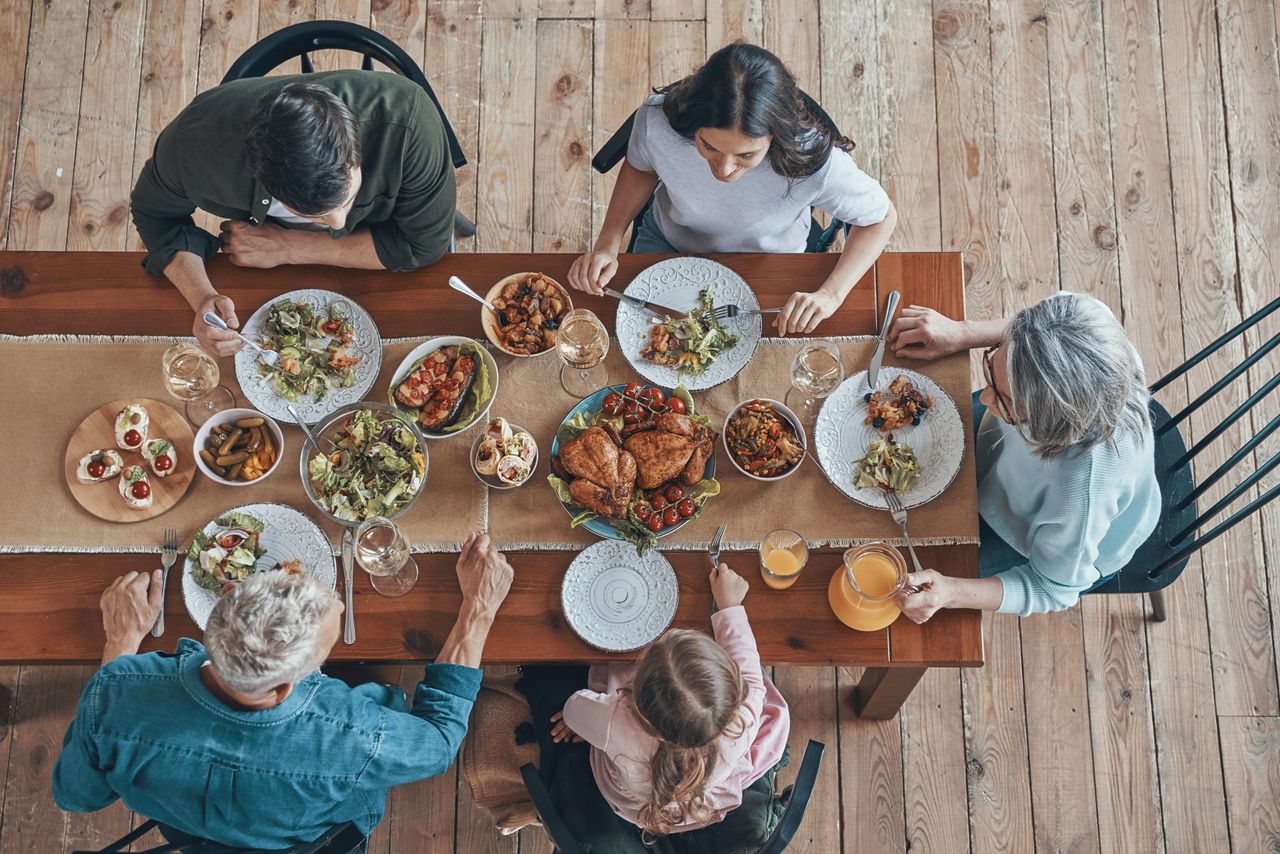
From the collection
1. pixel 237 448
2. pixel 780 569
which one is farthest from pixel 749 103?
pixel 237 448

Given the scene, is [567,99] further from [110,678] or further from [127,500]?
[110,678]

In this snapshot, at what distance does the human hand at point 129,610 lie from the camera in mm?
1822

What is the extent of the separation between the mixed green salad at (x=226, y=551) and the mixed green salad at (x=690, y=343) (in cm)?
90

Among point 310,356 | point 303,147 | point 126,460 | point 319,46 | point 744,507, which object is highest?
point 319,46

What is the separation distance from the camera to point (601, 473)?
73.0 inches

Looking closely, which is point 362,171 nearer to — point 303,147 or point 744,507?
point 303,147

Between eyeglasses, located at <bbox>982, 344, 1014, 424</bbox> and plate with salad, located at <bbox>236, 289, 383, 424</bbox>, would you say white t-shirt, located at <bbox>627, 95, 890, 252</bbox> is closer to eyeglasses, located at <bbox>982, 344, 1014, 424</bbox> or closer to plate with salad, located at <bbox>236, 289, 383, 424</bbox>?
eyeglasses, located at <bbox>982, 344, 1014, 424</bbox>

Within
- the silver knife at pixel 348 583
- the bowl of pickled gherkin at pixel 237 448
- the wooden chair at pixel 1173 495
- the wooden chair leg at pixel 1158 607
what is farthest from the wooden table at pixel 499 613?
the wooden chair leg at pixel 1158 607

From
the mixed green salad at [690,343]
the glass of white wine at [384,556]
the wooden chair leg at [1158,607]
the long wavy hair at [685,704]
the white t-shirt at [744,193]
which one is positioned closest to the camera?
the long wavy hair at [685,704]

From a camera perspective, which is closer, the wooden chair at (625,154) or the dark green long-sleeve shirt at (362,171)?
the dark green long-sleeve shirt at (362,171)

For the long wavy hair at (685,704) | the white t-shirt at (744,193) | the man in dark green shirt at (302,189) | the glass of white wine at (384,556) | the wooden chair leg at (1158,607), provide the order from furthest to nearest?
the wooden chair leg at (1158,607), the white t-shirt at (744,193), the glass of white wine at (384,556), the man in dark green shirt at (302,189), the long wavy hair at (685,704)

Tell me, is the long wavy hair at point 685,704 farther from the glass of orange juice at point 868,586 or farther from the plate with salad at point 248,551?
the plate with salad at point 248,551

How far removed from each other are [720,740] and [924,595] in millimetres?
494

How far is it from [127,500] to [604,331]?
41.4 inches
